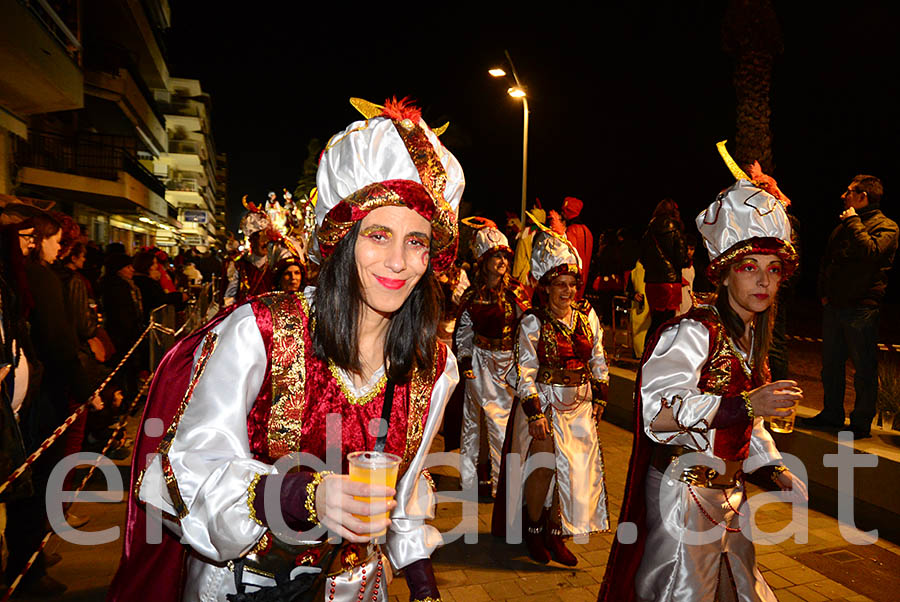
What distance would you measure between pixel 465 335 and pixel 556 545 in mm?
2585

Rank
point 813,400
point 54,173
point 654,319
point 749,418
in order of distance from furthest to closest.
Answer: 1. point 54,173
2. point 654,319
3. point 813,400
4. point 749,418

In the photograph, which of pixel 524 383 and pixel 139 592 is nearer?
pixel 139 592

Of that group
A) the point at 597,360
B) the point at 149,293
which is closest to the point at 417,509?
the point at 597,360

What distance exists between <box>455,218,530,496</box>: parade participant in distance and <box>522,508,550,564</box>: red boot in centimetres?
121

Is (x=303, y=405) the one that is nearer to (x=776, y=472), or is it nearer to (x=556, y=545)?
(x=776, y=472)

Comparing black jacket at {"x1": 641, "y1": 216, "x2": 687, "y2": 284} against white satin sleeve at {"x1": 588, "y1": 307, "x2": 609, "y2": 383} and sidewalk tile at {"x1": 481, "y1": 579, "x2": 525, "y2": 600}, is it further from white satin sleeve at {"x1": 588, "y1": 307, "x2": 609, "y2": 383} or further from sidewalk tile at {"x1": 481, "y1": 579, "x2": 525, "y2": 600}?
sidewalk tile at {"x1": 481, "y1": 579, "x2": 525, "y2": 600}

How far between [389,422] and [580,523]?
339cm

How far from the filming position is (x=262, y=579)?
179 cm

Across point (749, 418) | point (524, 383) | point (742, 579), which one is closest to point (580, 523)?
point (524, 383)

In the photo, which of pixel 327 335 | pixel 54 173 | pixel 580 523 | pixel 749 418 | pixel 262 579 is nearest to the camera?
pixel 262 579

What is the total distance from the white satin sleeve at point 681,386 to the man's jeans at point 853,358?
4.30 m

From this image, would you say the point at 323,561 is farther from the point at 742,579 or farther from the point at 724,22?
the point at 724,22

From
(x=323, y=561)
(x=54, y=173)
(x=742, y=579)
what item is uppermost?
(x=54, y=173)

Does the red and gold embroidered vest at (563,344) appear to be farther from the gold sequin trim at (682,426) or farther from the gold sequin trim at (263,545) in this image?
the gold sequin trim at (263,545)
